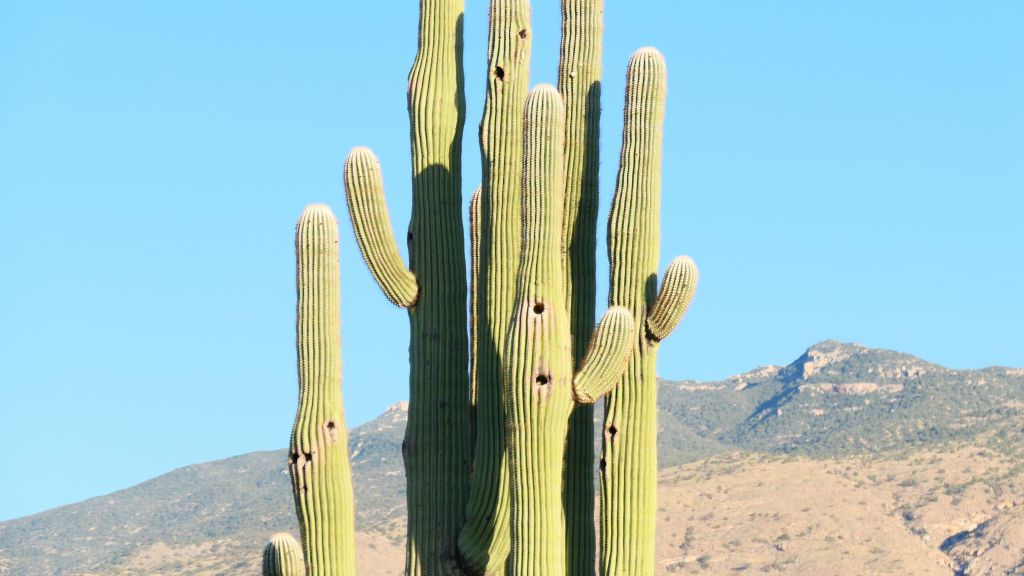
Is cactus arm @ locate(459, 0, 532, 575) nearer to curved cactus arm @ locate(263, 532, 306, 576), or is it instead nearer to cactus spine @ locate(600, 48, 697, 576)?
cactus spine @ locate(600, 48, 697, 576)

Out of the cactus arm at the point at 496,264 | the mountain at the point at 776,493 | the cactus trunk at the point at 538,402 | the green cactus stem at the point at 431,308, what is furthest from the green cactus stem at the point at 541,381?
the mountain at the point at 776,493

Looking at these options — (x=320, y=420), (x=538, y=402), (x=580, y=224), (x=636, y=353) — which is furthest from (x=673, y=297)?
(x=320, y=420)

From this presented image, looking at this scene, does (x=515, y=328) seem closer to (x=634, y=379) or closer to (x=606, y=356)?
(x=606, y=356)

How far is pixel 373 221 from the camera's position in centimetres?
1089

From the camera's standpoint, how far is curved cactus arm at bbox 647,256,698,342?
10391mm

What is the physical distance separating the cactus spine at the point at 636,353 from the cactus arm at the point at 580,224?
0.18 m

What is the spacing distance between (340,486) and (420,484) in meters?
0.62

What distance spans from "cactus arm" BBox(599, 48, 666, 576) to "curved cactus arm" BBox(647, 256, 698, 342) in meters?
0.07

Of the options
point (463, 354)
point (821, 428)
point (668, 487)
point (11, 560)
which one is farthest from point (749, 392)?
point (463, 354)

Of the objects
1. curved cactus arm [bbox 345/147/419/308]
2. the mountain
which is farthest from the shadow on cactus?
the mountain

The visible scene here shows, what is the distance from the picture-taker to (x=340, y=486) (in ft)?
34.5

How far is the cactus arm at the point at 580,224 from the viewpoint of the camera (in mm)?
10680

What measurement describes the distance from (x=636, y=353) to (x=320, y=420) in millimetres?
2045

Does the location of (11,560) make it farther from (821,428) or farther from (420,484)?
(420,484)
